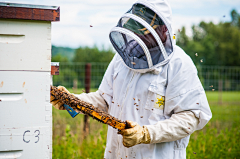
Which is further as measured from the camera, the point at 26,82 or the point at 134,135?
the point at 134,135

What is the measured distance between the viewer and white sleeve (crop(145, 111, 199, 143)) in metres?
1.97

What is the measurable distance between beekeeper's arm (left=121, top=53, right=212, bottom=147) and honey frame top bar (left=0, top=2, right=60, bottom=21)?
1084mm

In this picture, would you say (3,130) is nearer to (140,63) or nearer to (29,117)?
(29,117)

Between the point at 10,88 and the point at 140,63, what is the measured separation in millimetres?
1083

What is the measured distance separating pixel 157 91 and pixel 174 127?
0.33 m

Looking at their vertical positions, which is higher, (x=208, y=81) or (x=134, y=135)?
(x=208, y=81)

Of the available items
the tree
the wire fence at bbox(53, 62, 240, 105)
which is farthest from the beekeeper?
the tree

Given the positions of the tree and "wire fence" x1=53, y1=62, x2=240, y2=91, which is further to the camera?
the tree

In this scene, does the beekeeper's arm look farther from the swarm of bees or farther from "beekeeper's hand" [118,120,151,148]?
the swarm of bees

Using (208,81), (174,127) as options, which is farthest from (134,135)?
(208,81)

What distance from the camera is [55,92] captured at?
1.89 metres

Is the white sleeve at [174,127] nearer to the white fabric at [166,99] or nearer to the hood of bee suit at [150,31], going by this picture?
the white fabric at [166,99]

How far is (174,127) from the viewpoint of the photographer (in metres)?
1.99

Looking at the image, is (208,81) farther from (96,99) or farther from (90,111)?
(90,111)
